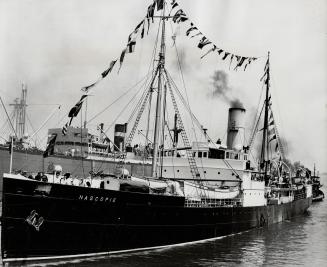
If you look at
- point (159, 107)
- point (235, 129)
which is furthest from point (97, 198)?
point (235, 129)

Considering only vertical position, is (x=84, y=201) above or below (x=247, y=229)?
above

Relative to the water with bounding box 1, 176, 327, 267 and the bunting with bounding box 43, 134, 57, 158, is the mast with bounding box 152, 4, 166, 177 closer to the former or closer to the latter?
the water with bounding box 1, 176, 327, 267

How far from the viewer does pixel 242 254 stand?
20750 millimetres

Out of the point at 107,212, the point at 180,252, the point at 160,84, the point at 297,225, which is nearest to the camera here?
the point at 107,212

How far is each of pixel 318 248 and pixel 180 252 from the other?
8685 millimetres

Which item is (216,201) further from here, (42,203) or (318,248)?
(42,203)

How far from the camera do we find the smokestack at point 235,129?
32719mm

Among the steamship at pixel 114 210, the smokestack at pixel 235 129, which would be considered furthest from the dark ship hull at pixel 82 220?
the smokestack at pixel 235 129

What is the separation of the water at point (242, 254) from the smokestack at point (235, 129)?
24.0 ft

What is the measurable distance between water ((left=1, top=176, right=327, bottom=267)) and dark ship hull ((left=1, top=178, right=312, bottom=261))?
21.1 inches

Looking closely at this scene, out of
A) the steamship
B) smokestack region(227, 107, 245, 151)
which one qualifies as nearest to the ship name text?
the steamship

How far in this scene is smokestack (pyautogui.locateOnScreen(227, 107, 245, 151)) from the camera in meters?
32.7

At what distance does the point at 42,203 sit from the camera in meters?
16.3

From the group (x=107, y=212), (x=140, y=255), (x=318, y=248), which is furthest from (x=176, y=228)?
(x=318, y=248)
